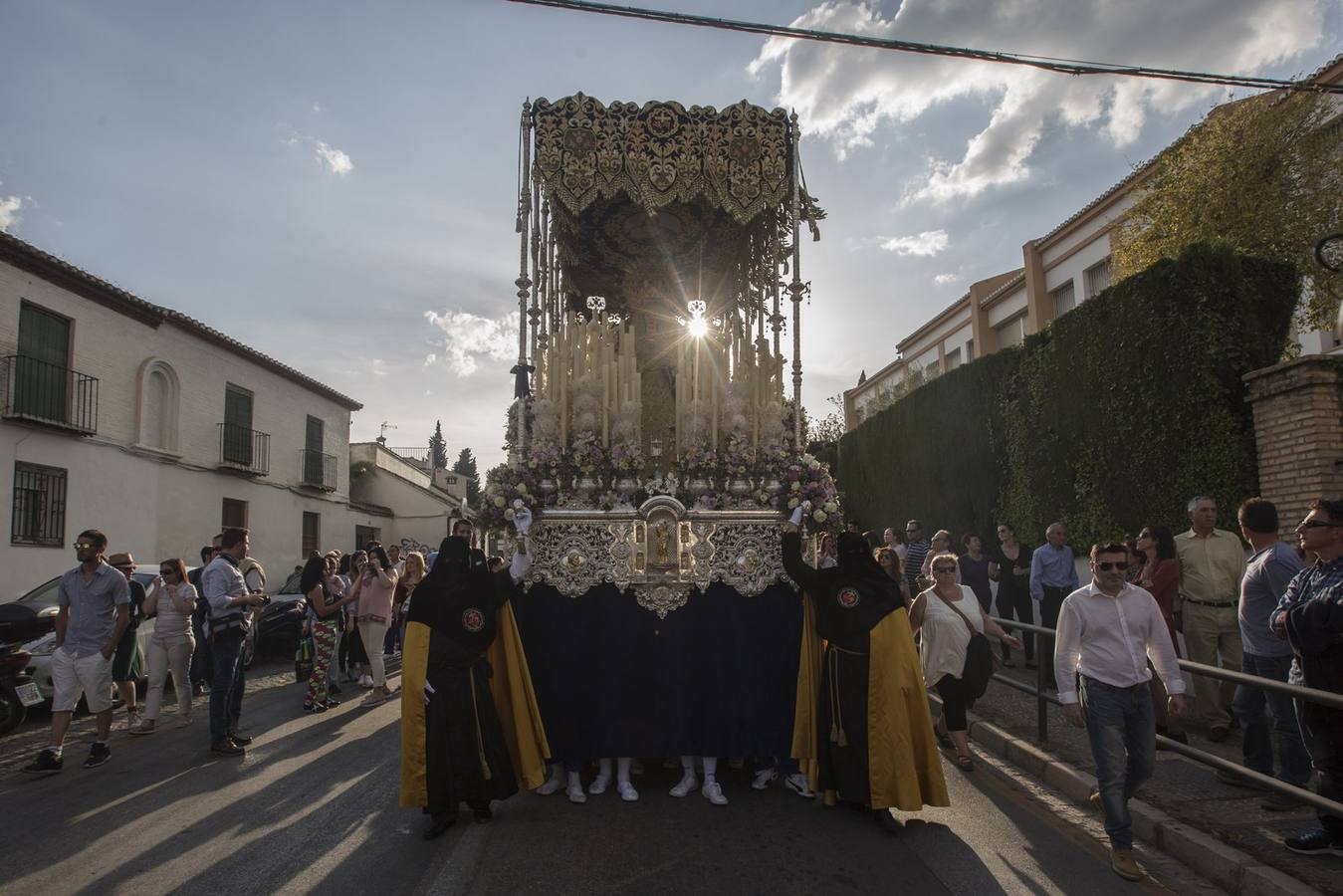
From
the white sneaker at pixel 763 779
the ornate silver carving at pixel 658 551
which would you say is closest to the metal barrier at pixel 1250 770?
the white sneaker at pixel 763 779

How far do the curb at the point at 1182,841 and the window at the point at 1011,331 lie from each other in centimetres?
2371

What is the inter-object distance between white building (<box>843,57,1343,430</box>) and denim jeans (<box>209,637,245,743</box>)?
16.8 meters

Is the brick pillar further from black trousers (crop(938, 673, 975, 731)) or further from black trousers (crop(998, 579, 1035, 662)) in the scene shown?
black trousers (crop(938, 673, 975, 731))

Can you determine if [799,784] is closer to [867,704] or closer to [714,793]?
[714,793]

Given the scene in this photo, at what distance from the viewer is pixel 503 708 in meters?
5.48

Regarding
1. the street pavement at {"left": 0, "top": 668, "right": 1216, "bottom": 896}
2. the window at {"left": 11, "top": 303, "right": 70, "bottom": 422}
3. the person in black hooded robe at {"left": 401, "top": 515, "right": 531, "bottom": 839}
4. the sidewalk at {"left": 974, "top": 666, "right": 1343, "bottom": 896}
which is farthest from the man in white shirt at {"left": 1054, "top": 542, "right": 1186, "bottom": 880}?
the window at {"left": 11, "top": 303, "right": 70, "bottom": 422}

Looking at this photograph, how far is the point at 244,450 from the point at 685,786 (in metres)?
20.6

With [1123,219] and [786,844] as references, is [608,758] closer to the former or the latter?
[786,844]

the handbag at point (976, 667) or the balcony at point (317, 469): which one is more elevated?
the balcony at point (317, 469)

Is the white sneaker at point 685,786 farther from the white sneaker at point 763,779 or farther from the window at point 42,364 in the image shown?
the window at point 42,364

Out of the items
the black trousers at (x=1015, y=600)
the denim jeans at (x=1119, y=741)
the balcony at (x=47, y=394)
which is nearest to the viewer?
the denim jeans at (x=1119, y=741)

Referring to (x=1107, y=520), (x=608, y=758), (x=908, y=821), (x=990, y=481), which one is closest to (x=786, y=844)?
(x=908, y=821)

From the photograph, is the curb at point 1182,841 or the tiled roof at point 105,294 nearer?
the curb at point 1182,841

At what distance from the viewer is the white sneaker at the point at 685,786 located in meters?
5.57
